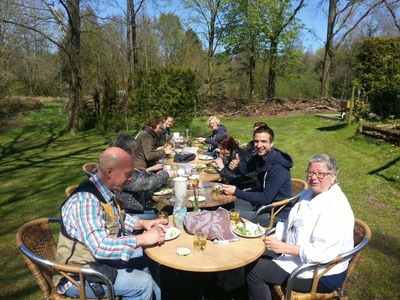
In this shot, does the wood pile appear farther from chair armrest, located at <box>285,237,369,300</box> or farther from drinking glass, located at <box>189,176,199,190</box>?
chair armrest, located at <box>285,237,369,300</box>

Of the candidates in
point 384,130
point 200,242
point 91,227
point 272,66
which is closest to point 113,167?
point 91,227

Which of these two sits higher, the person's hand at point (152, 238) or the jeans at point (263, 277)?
the person's hand at point (152, 238)

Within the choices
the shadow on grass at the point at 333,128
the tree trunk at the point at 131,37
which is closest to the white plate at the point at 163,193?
the shadow on grass at the point at 333,128

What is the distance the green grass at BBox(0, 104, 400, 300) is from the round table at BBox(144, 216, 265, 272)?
5.62ft

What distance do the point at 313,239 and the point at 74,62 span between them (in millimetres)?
11892

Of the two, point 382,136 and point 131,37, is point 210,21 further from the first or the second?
point 382,136

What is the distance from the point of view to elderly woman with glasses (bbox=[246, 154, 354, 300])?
200 centimetres

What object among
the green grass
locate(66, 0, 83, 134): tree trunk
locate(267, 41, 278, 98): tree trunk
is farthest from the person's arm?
locate(267, 41, 278, 98): tree trunk

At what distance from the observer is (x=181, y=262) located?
6.32 ft

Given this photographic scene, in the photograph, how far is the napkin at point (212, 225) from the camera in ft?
7.25

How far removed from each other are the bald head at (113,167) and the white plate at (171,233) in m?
0.55

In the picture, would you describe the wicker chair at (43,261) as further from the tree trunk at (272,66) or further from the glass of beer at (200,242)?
the tree trunk at (272,66)

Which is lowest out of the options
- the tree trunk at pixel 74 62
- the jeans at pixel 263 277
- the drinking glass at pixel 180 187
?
the jeans at pixel 263 277

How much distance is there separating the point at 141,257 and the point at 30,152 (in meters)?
8.44
